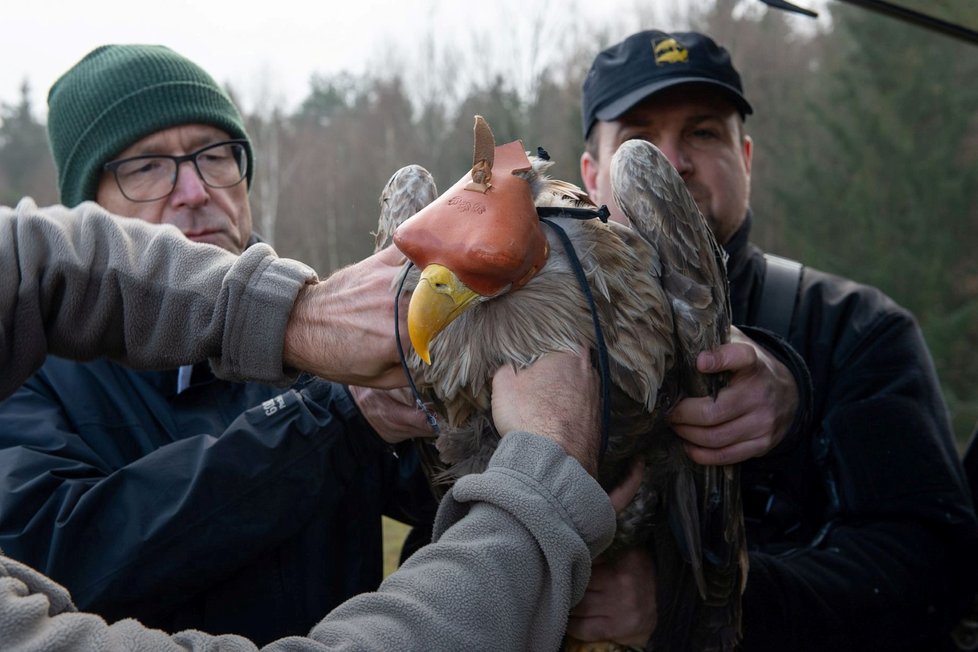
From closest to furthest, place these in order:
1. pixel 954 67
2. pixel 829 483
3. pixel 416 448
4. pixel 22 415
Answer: pixel 22 415
pixel 416 448
pixel 829 483
pixel 954 67

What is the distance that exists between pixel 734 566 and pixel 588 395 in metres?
0.99

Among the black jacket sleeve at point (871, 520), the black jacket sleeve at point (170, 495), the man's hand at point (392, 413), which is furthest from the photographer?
the black jacket sleeve at point (871, 520)

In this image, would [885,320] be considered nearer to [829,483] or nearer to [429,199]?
[829,483]

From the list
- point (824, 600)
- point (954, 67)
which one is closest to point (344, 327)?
point (824, 600)

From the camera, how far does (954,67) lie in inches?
598

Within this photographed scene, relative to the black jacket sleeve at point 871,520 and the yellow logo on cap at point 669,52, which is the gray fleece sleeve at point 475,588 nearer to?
the black jacket sleeve at point 871,520

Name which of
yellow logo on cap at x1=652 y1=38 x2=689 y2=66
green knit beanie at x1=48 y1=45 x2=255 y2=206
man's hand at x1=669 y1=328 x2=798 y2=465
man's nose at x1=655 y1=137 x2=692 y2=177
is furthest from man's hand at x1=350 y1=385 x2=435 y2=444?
yellow logo on cap at x1=652 y1=38 x2=689 y2=66

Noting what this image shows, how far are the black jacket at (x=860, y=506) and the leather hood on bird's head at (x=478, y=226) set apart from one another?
117 centimetres

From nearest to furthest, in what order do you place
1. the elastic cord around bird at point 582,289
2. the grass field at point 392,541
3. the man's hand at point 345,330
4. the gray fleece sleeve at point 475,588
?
the gray fleece sleeve at point 475,588
the elastic cord around bird at point 582,289
the man's hand at point 345,330
the grass field at point 392,541

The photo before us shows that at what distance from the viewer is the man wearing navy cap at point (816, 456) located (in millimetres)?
2500

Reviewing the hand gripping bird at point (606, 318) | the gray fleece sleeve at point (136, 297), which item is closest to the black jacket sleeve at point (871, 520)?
the hand gripping bird at point (606, 318)

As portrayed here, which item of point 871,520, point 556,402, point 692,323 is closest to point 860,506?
point 871,520

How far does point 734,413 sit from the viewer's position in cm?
220

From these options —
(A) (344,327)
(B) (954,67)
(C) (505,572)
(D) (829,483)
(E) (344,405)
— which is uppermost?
(A) (344,327)
